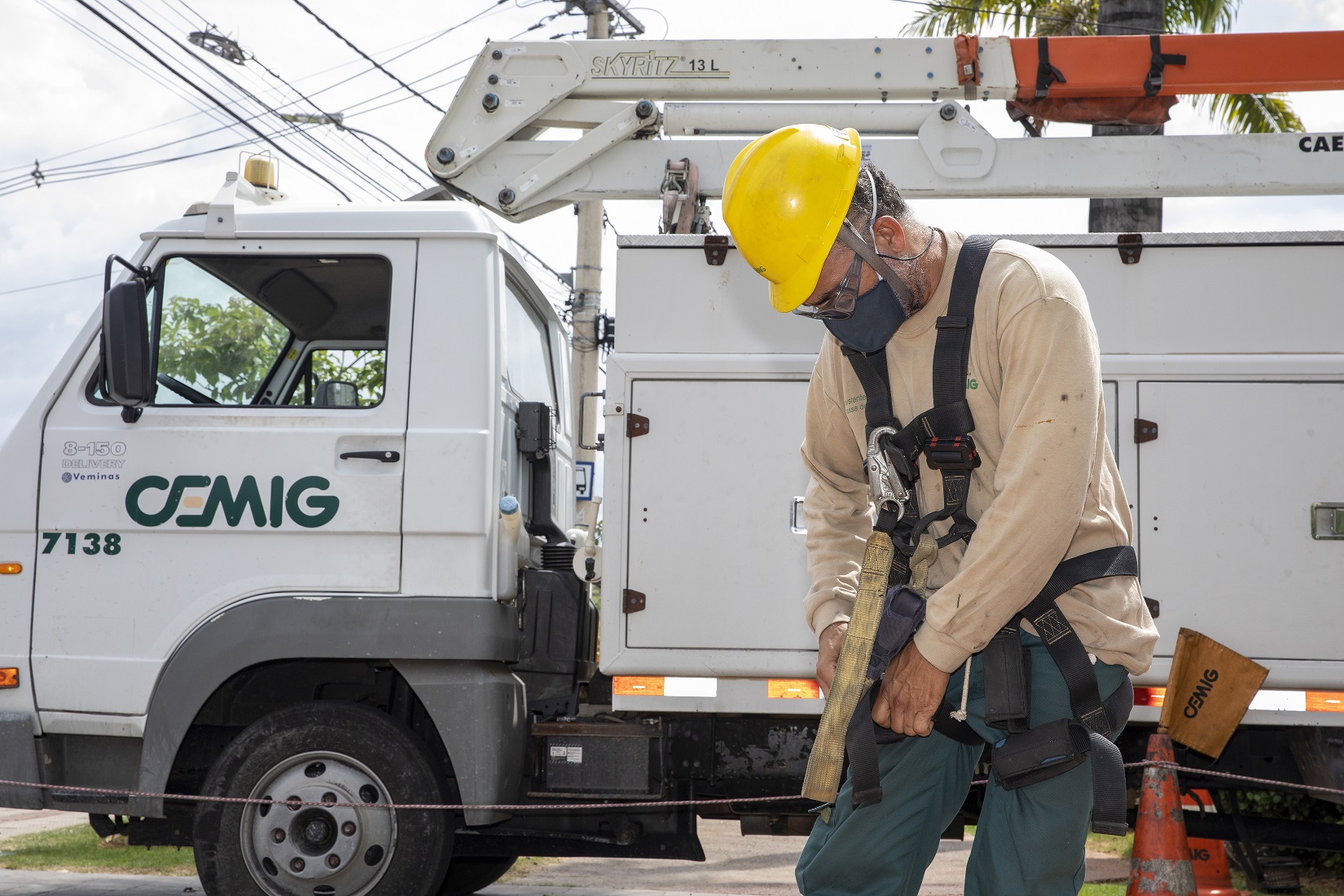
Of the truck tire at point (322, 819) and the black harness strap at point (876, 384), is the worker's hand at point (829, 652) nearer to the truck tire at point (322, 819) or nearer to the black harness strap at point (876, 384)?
the black harness strap at point (876, 384)

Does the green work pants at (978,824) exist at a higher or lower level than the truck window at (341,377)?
lower

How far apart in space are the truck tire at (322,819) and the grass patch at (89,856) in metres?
2.59

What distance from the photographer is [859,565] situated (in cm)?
259

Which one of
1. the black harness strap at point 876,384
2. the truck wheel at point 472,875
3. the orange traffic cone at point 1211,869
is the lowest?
the truck wheel at point 472,875

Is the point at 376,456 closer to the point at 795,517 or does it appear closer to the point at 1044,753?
the point at 795,517

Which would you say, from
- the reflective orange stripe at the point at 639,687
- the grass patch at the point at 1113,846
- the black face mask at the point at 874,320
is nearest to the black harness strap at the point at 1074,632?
the black face mask at the point at 874,320

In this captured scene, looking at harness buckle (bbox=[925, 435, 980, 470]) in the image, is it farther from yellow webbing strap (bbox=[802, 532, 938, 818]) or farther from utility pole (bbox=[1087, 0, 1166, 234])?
utility pole (bbox=[1087, 0, 1166, 234])

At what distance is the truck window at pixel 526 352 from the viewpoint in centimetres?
481

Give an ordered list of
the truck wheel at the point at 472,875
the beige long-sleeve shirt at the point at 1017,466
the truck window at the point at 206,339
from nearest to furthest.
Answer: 1. the beige long-sleeve shirt at the point at 1017,466
2. the truck window at the point at 206,339
3. the truck wheel at the point at 472,875

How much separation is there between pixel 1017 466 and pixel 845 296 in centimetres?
44

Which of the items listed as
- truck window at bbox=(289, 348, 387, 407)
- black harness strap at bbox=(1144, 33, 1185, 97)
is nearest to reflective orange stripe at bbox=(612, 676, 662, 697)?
truck window at bbox=(289, 348, 387, 407)

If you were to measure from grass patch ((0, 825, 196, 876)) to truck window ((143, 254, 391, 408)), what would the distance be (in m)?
3.22

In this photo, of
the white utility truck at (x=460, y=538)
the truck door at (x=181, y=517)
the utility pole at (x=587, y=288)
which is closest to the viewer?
the white utility truck at (x=460, y=538)

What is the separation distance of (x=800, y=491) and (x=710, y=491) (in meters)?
0.32
